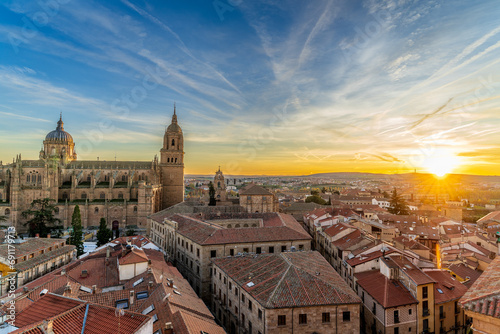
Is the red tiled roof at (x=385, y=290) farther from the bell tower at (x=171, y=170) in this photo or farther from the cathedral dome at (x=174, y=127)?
the cathedral dome at (x=174, y=127)

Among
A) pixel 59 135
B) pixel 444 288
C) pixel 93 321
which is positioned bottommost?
pixel 444 288

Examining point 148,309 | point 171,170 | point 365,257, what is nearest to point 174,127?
point 171,170

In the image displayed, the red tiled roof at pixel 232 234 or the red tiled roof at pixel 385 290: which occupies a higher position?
the red tiled roof at pixel 232 234

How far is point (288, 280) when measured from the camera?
22594 millimetres

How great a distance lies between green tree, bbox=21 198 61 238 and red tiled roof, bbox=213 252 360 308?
50.2m

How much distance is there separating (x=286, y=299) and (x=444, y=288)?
17.3 m

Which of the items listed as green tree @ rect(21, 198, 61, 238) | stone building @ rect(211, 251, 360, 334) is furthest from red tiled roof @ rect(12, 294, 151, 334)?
green tree @ rect(21, 198, 61, 238)

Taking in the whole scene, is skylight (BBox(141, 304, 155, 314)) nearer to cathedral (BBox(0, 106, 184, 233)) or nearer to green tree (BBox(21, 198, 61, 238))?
green tree (BBox(21, 198, 61, 238))

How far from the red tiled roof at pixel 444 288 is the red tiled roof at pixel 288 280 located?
9.80 metres

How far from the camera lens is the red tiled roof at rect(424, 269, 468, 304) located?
2622cm

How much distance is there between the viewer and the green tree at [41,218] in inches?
2333

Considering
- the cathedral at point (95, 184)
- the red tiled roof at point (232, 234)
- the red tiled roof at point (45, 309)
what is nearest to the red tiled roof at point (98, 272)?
the red tiled roof at point (232, 234)

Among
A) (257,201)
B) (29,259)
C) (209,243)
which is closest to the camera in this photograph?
(29,259)

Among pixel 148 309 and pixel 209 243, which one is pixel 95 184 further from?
pixel 148 309
